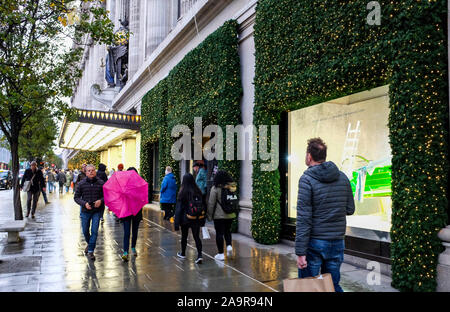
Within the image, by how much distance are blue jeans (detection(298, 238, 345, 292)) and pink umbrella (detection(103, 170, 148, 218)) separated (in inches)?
164

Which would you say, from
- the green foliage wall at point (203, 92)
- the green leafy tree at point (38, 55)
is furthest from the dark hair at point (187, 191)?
the green leafy tree at point (38, 55)

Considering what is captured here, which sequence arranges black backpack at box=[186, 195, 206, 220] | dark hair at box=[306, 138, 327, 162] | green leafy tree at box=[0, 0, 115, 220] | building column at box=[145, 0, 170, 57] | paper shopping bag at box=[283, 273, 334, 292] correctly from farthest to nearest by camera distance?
building column at box=[145, 0, 170, 57]
green leafy tree at box=[0, 0, 115, 220]
black backpack at box=[186, 195, 206, 220]
dark hair at box=[306, 138, 327, 162]
paper shopping bag at box=[283, 273, 334, 292]

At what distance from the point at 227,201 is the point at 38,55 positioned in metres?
7.34

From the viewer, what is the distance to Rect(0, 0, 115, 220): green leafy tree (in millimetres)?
9531

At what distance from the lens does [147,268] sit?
6.14 metres

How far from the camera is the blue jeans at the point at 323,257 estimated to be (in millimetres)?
3414

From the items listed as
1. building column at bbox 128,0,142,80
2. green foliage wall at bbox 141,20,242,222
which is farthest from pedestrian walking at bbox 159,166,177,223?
building column at bbox 128,0,142,80

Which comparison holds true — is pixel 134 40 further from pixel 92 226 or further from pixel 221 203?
pixel 221 203

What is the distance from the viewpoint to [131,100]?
2514 centimetres

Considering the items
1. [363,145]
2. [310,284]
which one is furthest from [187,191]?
[310,284]

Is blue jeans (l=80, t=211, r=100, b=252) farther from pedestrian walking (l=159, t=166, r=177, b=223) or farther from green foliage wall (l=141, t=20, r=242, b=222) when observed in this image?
pedestrian walking (l=159, t=166, r=177, b=223)

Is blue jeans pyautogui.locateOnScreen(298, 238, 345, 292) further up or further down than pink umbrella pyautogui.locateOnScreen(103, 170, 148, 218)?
further down

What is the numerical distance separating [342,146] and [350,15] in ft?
8.38
